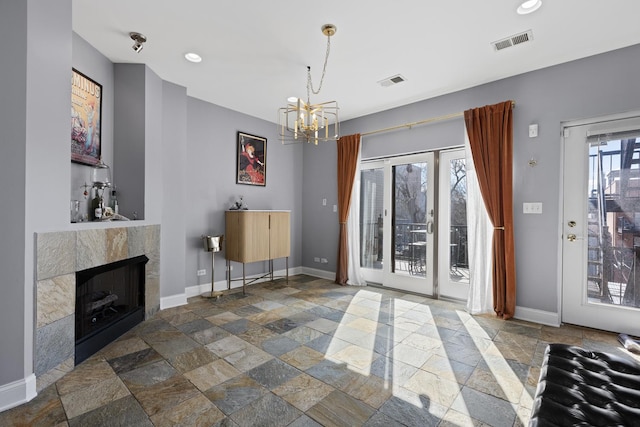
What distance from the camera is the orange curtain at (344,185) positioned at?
500cm

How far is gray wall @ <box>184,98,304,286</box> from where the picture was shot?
4.28 meters

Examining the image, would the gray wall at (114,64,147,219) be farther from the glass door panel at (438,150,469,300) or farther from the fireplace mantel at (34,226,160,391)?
the glass door panel at (438,150,469,300)

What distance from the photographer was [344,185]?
201 inches

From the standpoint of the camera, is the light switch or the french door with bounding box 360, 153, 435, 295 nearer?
the light switch

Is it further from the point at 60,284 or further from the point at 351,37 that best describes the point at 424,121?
the point at 60,284

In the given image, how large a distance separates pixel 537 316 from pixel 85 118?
16.9 feet

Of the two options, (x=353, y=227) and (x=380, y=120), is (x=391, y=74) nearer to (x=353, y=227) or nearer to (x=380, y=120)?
(x=380, y=120)

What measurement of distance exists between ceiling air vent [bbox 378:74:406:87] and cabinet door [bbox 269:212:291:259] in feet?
8.02

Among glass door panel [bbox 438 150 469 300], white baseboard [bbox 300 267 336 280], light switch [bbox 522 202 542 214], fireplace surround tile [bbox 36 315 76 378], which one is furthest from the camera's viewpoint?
white baseboard [bbox 300 267 336 280]

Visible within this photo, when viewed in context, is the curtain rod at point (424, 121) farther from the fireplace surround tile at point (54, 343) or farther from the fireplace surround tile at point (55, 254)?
the fireplace surround tile at point (54, 343)

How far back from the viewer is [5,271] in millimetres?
1855

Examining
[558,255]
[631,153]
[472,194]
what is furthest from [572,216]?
[472,194]

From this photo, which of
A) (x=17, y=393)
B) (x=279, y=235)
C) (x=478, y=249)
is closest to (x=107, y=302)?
(x=17, y=393)

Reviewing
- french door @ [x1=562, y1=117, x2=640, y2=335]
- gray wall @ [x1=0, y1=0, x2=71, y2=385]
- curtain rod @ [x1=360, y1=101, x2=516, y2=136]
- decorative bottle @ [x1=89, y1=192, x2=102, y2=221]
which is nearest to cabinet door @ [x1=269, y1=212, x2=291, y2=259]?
curtain rod @ [x1=360, y1=101, x2=516, y2=136]
